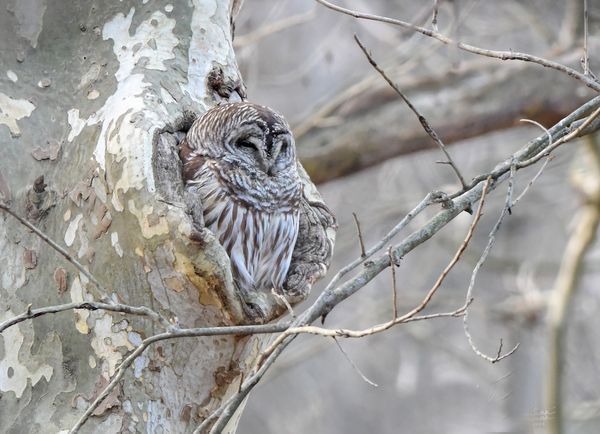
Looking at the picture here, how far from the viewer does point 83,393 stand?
3.43 metres

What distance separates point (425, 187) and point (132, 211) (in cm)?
626

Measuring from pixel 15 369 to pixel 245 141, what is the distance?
1416mm

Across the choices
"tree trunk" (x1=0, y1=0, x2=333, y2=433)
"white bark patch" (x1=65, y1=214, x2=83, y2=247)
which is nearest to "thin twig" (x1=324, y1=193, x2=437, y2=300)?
"tree trunk" (x1=0, y1=0, x2=333, y2=433)

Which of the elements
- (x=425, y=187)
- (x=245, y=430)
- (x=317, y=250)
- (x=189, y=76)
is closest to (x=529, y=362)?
(x=425, y=187)

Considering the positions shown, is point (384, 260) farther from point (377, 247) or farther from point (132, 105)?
point (132, 105)

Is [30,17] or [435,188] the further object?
[435,188]

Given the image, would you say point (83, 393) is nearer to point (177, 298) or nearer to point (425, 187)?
point (177, 298)

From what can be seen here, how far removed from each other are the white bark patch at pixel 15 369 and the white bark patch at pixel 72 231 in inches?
14.1

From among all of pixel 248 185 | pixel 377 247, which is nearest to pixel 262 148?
pixel 248 185

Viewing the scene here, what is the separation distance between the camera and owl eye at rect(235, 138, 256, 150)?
4324mm

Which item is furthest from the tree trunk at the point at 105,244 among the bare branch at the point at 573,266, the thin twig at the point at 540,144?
the bare branch at the point at 573,266

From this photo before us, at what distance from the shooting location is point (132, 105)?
11.9 ft

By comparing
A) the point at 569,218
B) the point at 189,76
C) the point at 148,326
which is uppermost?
the point at 569,218

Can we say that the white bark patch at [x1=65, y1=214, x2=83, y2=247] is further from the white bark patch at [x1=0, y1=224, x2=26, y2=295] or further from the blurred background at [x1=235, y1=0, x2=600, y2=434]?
the blurred background at [x1=235, y1=0, x2=600, y2=434]
